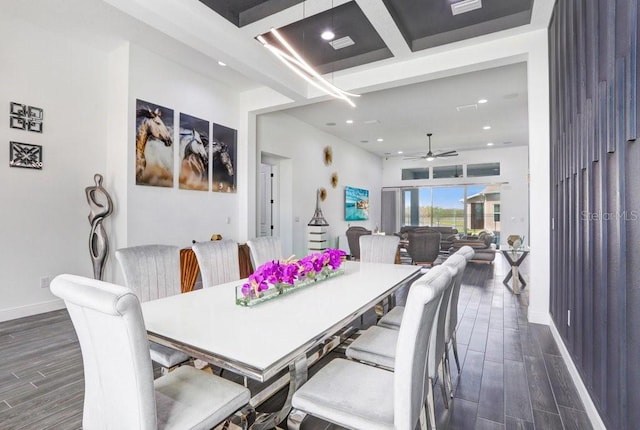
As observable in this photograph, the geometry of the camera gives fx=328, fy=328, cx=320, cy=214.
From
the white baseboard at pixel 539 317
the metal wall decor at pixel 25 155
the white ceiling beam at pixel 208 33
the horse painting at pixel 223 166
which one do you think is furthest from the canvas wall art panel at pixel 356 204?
the metal wall decor at pixel 25 155

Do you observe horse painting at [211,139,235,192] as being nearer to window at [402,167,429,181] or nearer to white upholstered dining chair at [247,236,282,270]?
white upholstered dining chair at [247,236,282,270]

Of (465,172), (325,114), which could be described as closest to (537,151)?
(325,114)

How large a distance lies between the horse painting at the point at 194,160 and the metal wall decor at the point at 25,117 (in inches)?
61.4

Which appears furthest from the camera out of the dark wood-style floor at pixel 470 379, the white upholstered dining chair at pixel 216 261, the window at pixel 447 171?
the window at pixel 447 171

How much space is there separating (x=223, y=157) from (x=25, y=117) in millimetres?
2462

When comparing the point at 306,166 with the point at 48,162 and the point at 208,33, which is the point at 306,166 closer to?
the point at 208,33

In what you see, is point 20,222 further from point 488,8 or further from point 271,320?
point 488,8

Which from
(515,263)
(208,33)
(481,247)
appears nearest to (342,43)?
(208,33)

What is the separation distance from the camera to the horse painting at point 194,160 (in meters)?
4.74

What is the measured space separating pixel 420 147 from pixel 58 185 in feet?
29.3

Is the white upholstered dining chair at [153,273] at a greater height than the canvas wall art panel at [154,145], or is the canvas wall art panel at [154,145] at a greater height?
the canvas wall art panel at [154,145]

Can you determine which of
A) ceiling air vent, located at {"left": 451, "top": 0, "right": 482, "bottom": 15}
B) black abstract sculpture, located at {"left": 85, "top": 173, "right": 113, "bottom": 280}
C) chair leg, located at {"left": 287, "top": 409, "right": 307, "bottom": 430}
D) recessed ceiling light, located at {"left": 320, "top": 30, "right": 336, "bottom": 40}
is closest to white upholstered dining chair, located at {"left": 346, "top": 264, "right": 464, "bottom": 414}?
chair leg, located at {"left": 287, "top": 409, "right": 307, "bottom": 430}

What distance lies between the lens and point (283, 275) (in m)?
2.00

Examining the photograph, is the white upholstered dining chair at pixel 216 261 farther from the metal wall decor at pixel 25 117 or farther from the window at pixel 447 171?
the window at pixel 447 171
